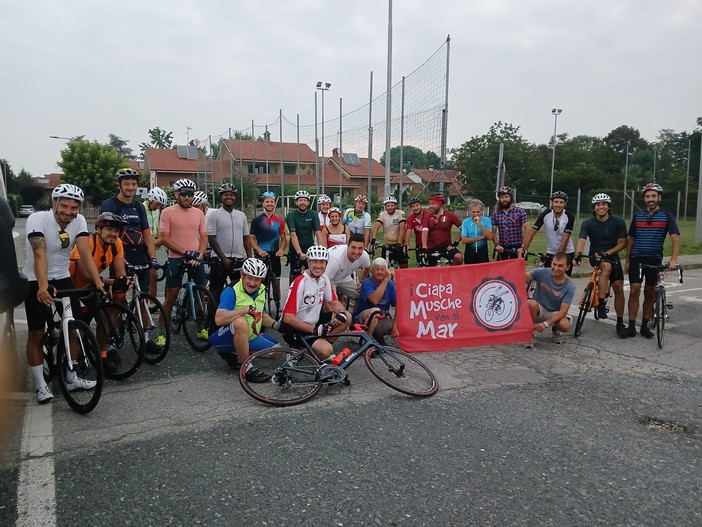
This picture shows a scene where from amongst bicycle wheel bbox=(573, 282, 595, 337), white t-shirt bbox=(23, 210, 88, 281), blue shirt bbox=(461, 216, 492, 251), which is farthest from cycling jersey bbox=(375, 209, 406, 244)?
white t-shirt bbox=(23, 210, 88, 281)

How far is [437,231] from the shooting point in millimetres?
8516

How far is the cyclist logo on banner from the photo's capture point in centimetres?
681

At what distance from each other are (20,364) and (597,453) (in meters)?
5.54

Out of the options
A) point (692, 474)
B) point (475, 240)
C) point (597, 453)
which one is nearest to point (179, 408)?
point (597, 453)

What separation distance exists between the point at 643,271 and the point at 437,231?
2.90m

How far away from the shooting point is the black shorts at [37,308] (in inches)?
179

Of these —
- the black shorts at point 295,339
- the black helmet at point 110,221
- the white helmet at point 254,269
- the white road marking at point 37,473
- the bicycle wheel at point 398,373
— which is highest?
the black helmet at point 110,221

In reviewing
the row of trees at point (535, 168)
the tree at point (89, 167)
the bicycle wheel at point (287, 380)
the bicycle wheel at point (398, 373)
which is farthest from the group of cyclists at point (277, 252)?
the tree at point (89, 167)

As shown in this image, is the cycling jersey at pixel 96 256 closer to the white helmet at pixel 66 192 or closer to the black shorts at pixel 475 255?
the white helmet at pixel 66 192

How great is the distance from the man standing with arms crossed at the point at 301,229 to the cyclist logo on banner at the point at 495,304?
2.39 meters

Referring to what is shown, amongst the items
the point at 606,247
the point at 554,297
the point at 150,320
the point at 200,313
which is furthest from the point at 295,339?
the point at 606,247

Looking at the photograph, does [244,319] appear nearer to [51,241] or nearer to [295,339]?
[295,339]

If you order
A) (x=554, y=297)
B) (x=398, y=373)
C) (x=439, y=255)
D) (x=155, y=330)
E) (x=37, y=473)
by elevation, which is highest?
(x=439, y=255)

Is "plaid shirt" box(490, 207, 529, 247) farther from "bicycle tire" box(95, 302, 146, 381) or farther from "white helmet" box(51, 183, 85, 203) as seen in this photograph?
"white helmet" box(51, 183, 85, 203)
